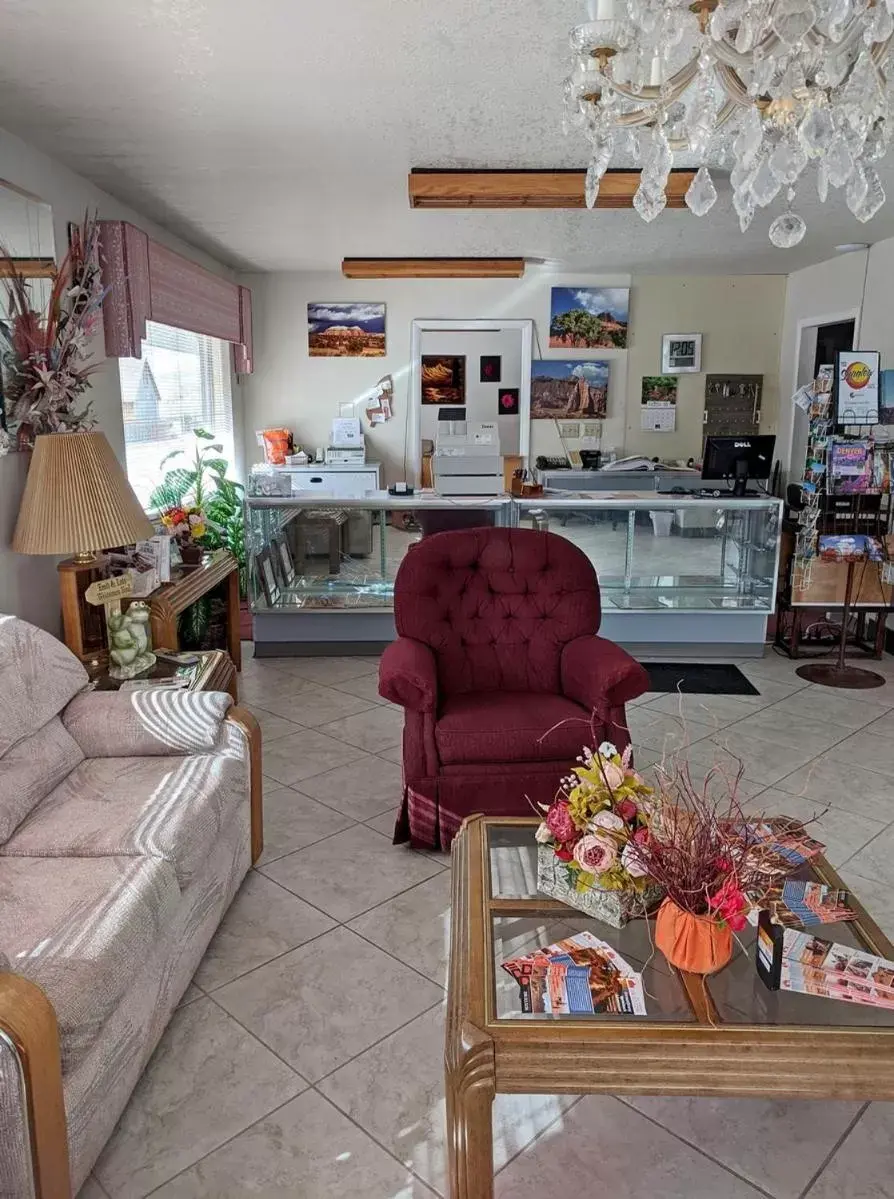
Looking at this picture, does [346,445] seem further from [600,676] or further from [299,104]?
[600,676]

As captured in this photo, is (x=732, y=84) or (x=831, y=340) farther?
(x=831, y=340)

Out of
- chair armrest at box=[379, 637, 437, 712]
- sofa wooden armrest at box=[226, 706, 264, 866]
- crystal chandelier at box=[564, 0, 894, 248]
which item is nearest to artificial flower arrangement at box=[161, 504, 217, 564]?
sofa wooden armrest at box=[226, 706, 264, 866]

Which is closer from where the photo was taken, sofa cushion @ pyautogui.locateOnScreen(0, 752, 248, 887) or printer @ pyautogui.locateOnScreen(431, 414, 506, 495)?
sofa cushion @ pyautogui.locateOnScreen(0, 752, 248, 887)

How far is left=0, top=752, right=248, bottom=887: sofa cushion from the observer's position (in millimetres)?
2229

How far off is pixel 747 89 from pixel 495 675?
2.15 meters

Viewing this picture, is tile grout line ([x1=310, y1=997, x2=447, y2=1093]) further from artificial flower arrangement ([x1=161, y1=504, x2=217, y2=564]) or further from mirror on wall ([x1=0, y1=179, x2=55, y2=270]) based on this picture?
mirror on wall ([x1=0, y1=179, x2=55, y2=270])

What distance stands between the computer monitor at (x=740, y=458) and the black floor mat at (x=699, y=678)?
1066mm

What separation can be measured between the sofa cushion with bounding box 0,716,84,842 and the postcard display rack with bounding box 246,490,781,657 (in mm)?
2575

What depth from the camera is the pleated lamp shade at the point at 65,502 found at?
3.04 metres

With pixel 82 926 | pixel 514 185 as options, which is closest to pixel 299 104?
pixel 514 185

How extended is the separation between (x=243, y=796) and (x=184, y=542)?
6.36 ft

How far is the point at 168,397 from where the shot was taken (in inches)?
222

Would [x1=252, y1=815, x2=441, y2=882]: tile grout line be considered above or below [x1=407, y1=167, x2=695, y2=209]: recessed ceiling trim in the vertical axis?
below

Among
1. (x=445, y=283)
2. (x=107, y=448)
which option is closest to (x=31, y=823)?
(x=107, y=448)
